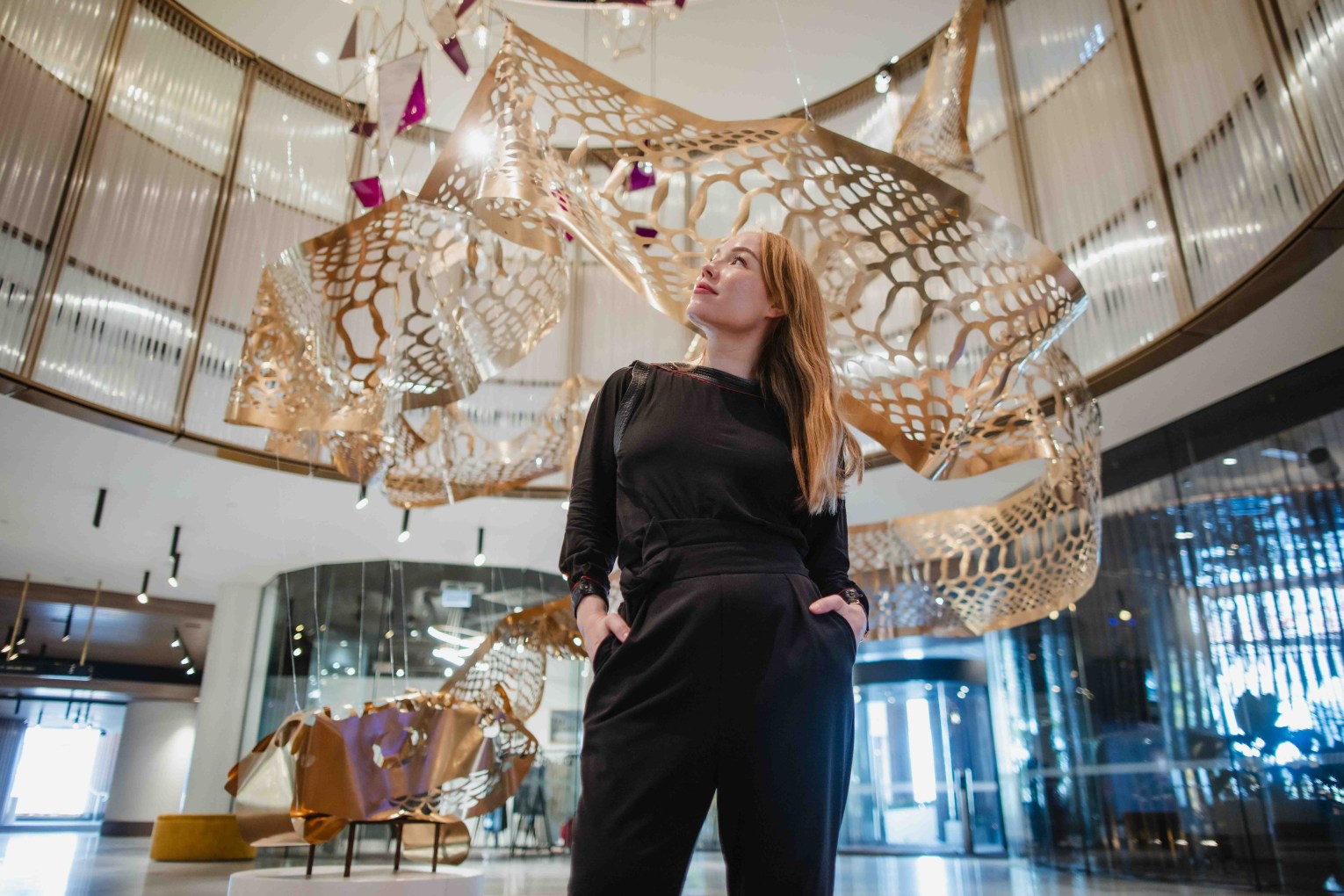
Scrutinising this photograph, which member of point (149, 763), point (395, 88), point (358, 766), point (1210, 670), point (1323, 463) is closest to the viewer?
point (395, 88)

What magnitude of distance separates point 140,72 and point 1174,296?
6680mm

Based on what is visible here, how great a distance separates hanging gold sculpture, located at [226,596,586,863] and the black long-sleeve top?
2532 mm

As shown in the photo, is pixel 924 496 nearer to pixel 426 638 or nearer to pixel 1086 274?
pixel 1086 274

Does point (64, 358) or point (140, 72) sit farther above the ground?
point (140, 72)

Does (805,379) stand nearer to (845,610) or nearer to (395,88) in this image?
(845,610)

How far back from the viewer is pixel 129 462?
6367 millimetres

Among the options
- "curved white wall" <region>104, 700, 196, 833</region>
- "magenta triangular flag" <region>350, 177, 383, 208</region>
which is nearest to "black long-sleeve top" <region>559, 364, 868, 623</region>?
"magenta triangular flag" <region>350, 177, 383, 208</region>

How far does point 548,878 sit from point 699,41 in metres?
6.32

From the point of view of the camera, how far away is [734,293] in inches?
49.0

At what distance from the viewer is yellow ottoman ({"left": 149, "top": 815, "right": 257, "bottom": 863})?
8.05 meters

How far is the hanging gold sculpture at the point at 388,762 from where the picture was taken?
3.38 meters

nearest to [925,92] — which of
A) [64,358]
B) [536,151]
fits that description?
[536,151]

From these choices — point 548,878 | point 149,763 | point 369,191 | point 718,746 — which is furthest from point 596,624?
point 149,763

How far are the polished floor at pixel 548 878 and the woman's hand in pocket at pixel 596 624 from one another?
500cm
